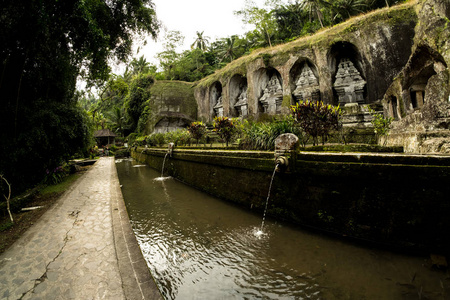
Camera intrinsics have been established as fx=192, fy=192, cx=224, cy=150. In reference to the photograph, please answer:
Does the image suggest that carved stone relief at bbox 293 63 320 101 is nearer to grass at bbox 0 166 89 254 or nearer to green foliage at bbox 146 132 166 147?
green foliage at bbox 146 132 166 147

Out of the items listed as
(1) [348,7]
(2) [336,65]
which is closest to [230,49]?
(1) [348,7]

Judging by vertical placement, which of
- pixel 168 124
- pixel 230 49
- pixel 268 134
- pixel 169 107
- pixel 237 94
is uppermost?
pixel 230 49

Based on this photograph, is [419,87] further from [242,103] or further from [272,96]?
[242,103]

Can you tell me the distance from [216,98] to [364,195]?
21408mm

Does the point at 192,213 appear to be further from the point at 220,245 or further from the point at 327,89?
the point at 327,89

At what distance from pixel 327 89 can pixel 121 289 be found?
14713 mm

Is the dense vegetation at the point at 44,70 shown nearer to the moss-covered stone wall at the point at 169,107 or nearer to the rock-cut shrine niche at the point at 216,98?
the rock-cut shrine niche at the point at 216,98

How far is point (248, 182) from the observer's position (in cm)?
468

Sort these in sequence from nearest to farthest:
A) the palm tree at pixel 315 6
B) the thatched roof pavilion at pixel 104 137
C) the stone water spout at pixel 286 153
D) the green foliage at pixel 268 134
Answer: the stone water spout at pixel 286 153 → the green foliage at pixel 268 134 → the palm tree at pixel 315 6 → the thatched roof pavilion at pixel 104 137

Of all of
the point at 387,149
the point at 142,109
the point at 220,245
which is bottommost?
the point at 220,245

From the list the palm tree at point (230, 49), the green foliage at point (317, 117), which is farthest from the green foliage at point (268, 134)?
the palm tree at point (230, 49)

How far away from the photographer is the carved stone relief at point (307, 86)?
46.2ft

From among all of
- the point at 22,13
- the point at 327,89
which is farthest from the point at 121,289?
the point at 327,89

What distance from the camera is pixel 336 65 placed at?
44.9 feet
